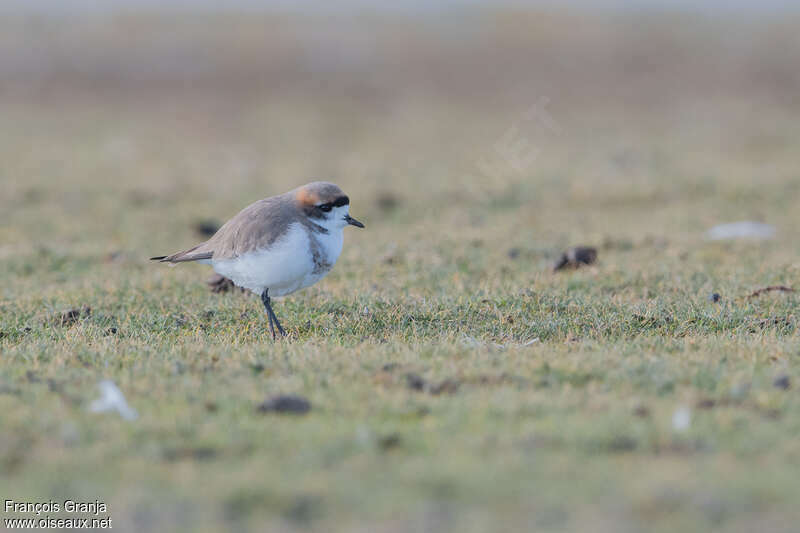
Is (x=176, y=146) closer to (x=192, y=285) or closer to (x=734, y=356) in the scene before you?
(x=192, y=285)

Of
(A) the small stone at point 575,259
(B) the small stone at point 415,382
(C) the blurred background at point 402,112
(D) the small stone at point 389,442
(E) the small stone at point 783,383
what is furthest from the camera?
(C) the blurred background at point 402,112

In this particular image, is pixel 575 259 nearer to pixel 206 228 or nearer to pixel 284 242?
pixel 284 242

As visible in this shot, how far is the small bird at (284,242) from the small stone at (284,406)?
169cm

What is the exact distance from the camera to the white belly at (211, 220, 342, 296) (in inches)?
262

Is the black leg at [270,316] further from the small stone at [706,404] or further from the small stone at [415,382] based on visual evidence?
the small stone at [706,404]

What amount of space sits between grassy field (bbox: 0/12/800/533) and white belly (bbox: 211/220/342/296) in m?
0.41

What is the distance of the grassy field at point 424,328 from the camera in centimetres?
421

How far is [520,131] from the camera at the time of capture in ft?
69.9

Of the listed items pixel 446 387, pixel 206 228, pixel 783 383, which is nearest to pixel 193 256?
pixel 446 387

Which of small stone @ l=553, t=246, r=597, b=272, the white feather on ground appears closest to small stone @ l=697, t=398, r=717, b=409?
the white feather on ground

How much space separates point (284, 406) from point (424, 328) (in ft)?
7.18

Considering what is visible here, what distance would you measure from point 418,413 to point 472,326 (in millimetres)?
2101

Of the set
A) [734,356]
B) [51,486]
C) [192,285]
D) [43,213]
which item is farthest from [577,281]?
[43,213]

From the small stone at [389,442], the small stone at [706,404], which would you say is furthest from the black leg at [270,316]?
the small stone at [706,404]
